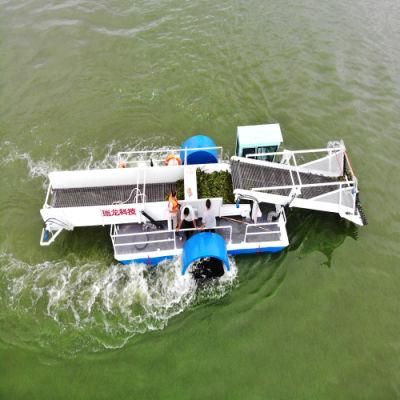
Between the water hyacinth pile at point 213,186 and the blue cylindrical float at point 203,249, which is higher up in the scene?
the water hyacinth pile at point 213,186

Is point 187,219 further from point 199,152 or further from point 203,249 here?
point 199,152

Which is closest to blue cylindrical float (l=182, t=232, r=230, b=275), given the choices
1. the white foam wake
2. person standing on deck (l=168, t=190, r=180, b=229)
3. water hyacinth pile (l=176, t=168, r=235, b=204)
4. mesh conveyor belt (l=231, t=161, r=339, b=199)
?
person standing on deck (l=168, t=190, r=180, b=229)

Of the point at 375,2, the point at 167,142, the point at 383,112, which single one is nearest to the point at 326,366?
the point at 167,142

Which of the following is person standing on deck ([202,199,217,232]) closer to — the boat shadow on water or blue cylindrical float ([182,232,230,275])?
blue cylindrical float ([182,232,230,275])

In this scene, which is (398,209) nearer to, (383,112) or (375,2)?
(383,112)

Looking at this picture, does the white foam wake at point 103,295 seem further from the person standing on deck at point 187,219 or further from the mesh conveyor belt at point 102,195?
the mesh conveyor belt at point 102,195

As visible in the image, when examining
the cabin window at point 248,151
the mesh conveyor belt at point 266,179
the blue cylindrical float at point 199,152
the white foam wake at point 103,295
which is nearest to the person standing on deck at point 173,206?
the white foam wake at point 103,295
